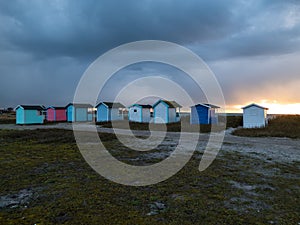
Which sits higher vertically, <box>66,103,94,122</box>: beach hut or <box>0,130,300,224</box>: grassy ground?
<box>66,103,94,122</box>: beach hut

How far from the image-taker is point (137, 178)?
25.2 feet

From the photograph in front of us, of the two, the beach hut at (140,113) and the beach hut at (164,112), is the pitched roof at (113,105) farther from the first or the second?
the beach hut at (164,112)

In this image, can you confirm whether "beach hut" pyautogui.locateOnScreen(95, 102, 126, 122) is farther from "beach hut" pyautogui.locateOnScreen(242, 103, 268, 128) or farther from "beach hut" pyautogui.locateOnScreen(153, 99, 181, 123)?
"beach hut" pyautogui.locateOnScreen(242, 103, 268, 128)

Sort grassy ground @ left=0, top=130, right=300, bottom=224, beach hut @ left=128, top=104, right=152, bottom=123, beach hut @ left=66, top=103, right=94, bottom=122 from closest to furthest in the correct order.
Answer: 1. grassy ground @ left=0, top=130, right=300, bottom=224
2. beach hut @ left=128, top=104, right=152, bottom=123
3. beach hut @ left=66, top=103, right=94, bottom=122

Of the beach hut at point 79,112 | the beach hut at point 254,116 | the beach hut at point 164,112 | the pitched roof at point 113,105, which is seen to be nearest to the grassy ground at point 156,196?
the beach hut at point 254,116

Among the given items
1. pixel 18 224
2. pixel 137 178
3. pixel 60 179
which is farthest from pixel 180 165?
pixel 18 224

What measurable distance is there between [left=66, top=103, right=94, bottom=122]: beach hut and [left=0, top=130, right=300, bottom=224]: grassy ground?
128ft

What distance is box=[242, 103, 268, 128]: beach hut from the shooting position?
2869 cm

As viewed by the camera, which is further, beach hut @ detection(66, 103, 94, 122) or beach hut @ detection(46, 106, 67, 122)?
beach hut @ detection(46, 106, 67, 122)

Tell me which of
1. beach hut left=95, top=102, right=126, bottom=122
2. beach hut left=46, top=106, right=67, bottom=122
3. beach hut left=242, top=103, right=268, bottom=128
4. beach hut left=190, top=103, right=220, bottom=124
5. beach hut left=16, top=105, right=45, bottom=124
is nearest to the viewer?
beach hut left=242, top=103, right=268, bottom=128

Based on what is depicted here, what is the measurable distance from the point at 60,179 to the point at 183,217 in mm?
4495

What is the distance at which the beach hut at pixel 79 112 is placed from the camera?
154 ft

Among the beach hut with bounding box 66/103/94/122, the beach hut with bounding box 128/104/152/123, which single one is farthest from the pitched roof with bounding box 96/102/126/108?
the beach hut with bounding box 66/103/94/122

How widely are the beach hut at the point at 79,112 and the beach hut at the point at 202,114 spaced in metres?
24.4
